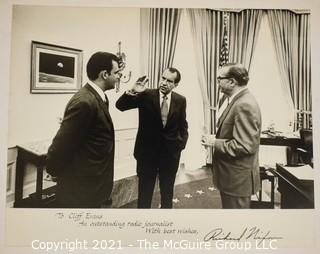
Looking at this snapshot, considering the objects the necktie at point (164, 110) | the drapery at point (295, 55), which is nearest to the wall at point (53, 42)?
the necktie at point (164, 110)

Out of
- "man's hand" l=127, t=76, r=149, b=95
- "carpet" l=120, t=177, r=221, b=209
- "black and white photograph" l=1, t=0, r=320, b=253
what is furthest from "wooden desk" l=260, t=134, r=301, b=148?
"man's hand" l=127, t=76, r=149, b=95

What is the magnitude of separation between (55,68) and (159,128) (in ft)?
1.55

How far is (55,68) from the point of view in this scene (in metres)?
1.34

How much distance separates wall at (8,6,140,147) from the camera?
1337mm

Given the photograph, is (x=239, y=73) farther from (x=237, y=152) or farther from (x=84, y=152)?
(x=84, y=152)

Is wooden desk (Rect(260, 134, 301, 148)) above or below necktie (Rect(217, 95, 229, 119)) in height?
below

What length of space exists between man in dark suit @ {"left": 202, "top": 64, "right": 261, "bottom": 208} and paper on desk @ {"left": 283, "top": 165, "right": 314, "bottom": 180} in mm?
140

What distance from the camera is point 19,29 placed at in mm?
1365

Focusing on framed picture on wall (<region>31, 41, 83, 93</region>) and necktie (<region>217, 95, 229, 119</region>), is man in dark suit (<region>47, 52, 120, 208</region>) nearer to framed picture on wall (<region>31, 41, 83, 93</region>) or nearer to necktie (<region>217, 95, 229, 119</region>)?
framed picture on wall (<region>31, 41, 83, 93</region>)

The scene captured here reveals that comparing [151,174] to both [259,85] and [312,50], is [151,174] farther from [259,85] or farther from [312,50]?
[312,50]

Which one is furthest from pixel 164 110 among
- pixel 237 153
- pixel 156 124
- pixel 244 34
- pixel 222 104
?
pixel 244 34

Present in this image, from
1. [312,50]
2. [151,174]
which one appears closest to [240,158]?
[151,174]

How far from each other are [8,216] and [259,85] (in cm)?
111
